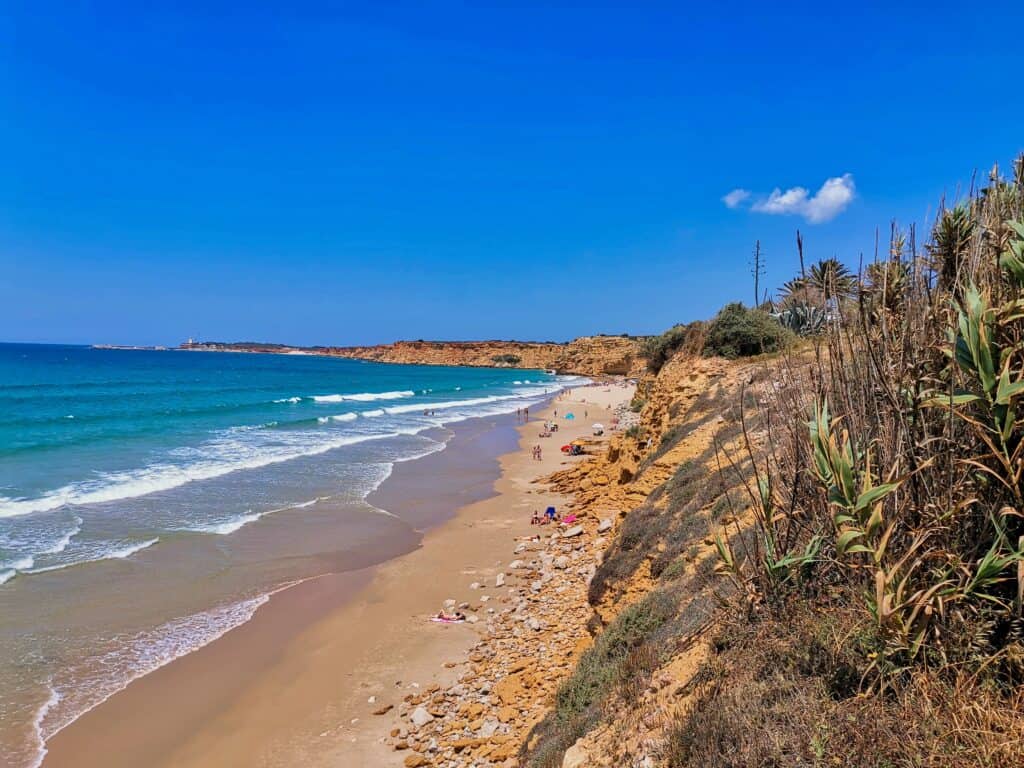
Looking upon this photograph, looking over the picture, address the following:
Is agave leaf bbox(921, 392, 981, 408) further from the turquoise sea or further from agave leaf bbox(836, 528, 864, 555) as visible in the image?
the turquoise sea

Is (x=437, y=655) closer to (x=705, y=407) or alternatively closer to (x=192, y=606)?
(x=192, y=606)

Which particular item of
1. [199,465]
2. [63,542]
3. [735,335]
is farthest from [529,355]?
[63,542]

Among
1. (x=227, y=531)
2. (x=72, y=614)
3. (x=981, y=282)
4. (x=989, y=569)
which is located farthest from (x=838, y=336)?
(x=227, y=531)

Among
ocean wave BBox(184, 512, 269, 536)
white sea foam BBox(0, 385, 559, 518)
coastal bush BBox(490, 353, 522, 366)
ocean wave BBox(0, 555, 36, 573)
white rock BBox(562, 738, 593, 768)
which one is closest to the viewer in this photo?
white rock BBox(562, 738, 593, 768)

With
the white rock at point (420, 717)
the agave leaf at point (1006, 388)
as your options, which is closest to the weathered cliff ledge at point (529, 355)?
the white rock at point (420, 717)

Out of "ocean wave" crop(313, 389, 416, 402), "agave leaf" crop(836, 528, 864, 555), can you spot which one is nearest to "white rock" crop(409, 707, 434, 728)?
"agave leaf" crop(836, 528, 864, 555)

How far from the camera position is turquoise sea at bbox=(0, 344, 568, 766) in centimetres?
821

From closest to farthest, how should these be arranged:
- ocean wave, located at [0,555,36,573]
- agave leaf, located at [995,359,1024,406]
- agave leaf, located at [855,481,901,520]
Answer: agave leaf, located at [995,359,1024,406] → agave leaf, located at [855,481,901,520] → ocean wave, located at [0,555,36,573]

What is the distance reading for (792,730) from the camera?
2.82 m

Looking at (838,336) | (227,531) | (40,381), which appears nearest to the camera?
(838,336)

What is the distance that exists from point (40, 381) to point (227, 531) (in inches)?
2244

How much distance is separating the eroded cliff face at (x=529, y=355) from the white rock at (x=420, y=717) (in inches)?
3272

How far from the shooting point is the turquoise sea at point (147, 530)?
8211 millimetres

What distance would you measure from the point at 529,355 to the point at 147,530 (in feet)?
388
